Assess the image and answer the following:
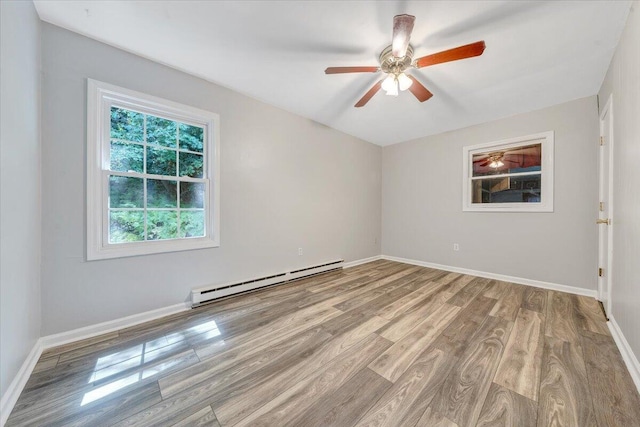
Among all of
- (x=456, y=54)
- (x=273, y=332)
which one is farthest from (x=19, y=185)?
(x=456, y=54)

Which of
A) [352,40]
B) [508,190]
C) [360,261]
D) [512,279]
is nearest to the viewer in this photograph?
[352,40]

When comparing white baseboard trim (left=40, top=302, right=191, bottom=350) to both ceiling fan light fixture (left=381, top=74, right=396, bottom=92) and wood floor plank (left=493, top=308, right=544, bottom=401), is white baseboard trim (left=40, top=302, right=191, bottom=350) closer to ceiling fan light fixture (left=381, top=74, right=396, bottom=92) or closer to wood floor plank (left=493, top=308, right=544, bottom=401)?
wood floor plank (left=493, top=308, right=544, bottom=401)

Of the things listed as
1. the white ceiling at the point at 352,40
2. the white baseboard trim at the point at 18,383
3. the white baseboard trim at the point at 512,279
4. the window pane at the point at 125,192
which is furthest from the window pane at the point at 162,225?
the white baseboard trim at the point at 512,279

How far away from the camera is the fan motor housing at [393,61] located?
202 centimetres

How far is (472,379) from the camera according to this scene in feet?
4.79

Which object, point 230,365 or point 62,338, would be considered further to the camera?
point 62,338

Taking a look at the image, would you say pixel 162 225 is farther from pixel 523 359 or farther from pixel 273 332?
pixel 523 359

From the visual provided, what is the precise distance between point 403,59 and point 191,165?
2.47 meters

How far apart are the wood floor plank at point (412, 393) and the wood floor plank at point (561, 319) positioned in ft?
3.76

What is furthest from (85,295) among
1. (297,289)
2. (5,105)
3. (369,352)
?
(369,352)

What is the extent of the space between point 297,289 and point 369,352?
1.52m

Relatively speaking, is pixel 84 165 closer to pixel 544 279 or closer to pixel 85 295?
pixel 85 295

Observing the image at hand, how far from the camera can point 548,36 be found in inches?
74.4

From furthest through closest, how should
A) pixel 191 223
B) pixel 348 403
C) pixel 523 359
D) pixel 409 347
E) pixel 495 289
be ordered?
pixel 495 289 → pixel 191 223 → pixel 409 347 → pixel 523 359 → pixel 348 403
